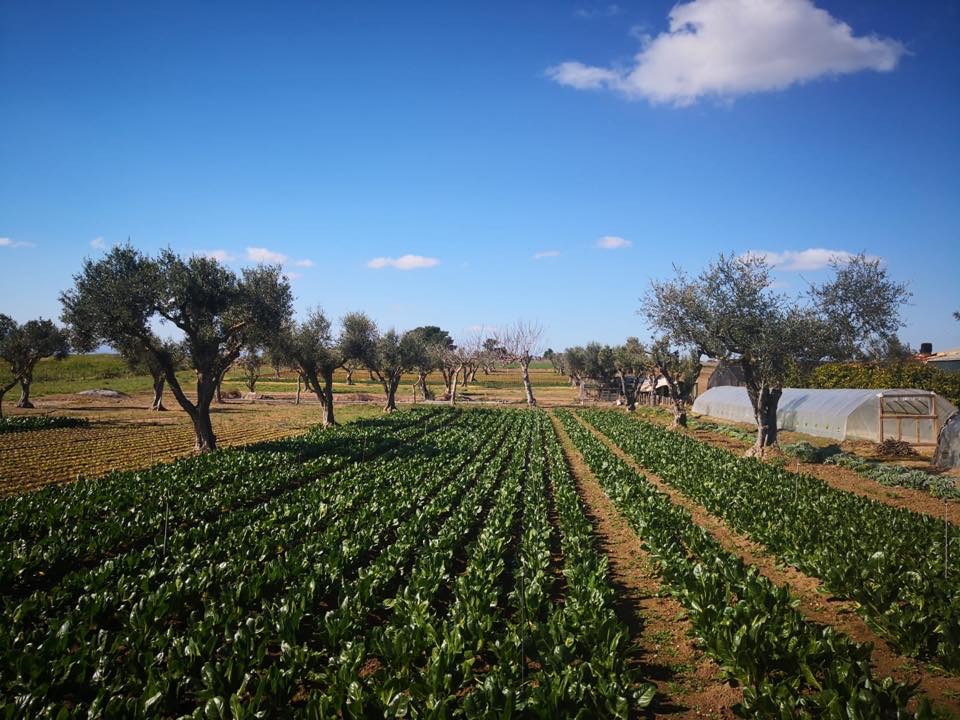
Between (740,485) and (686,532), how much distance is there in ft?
20.5

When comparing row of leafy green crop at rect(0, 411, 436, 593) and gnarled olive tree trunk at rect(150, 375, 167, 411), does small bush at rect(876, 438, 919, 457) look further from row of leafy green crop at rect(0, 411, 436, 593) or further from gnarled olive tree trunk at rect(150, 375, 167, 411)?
gnarled olive tree trunk at rect(150, 375, 167, 411)

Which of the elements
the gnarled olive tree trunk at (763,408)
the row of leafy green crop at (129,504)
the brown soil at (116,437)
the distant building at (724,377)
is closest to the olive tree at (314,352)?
the brown soil at (116,437)

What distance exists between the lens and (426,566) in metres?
9.37

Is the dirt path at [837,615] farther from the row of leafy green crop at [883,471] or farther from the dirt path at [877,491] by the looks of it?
the row of leafy green crop at [883,471]

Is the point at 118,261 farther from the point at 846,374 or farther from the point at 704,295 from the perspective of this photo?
the point at 846,374

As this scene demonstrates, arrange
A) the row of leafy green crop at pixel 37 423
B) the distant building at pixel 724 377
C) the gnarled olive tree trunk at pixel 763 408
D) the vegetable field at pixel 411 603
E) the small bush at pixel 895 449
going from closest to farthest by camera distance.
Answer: the vegetable field at pixel 411 603
the small bush at pixel 895 449
the gnarled olive tree trunk at pixel 763 408
the row of leafy green crop at pixel 37 423
the distant building at pixel 724 377

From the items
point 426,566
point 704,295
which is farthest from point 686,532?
point 704,295

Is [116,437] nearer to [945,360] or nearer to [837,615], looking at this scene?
[837,615]

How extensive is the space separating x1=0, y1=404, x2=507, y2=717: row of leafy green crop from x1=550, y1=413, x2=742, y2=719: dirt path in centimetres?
390

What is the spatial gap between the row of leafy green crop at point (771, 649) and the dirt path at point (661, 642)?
31cm

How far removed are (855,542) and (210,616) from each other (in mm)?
11212

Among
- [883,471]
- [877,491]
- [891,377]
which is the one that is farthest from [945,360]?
[877,491]

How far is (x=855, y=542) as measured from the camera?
412 inches

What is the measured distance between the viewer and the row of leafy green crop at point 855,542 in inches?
290
